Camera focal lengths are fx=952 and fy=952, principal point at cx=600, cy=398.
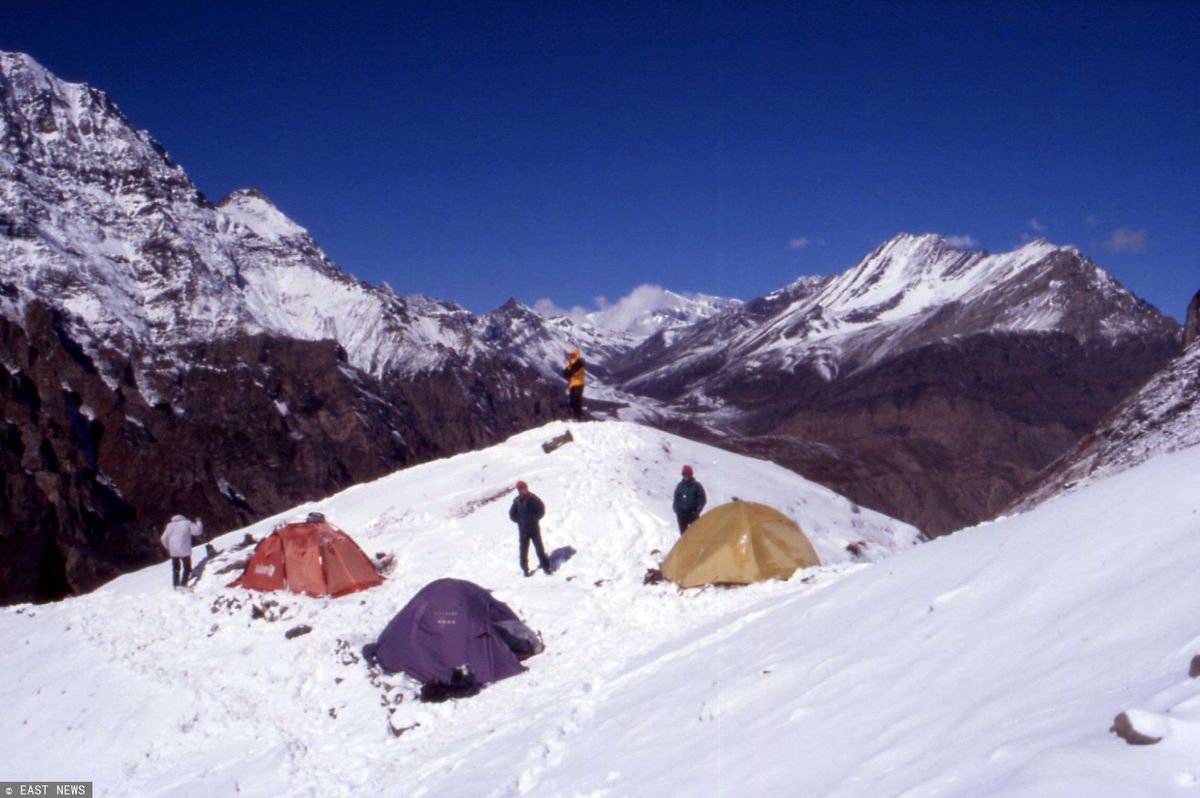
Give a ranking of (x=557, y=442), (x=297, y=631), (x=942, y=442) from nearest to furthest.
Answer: (x=297, y=631) → (x=557, y=442) → (x=942, y=442)

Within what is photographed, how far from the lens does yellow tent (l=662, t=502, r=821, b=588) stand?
53.8ft

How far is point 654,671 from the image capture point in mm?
12609

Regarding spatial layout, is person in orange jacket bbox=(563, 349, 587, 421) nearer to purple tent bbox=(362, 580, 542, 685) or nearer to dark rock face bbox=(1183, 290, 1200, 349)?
purple tent bbox=(362, 580, 542, 685)

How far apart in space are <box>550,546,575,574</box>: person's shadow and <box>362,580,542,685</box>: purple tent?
14.0ft

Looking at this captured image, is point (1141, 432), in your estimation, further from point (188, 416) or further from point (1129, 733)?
point (188, 416)

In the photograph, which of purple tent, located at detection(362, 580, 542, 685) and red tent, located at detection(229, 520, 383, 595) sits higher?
red tent, located at detection(229, 520, 383, 595)

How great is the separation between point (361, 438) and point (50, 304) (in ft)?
165

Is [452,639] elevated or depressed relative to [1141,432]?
depressed

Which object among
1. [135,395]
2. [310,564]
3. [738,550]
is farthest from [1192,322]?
[135,395]

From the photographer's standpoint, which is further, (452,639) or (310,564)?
(310,564)

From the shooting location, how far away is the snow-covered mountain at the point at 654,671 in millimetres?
6422

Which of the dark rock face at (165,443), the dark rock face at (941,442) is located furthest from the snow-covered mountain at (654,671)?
the dark rock face at (941,442)

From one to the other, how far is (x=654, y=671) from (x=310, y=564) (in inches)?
385

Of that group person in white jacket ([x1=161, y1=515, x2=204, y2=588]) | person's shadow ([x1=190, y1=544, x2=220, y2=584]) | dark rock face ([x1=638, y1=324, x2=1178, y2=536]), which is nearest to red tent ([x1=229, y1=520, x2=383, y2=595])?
person in white jacket ([x1=161, y1=515, x2=204, y2=588])
